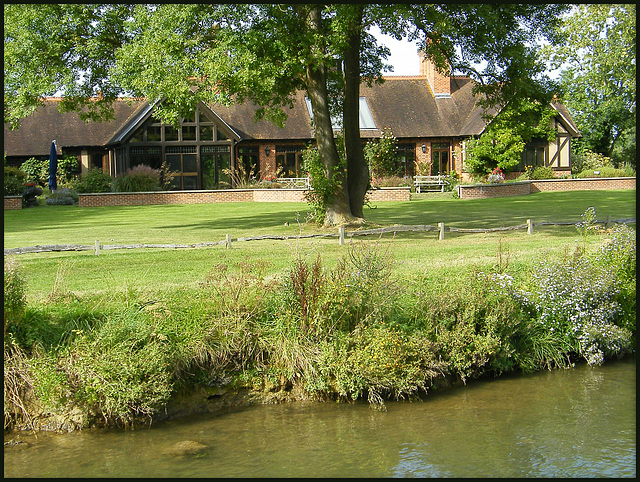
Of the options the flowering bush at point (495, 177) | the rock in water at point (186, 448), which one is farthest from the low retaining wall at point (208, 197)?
the rock in water at point (186, 448)

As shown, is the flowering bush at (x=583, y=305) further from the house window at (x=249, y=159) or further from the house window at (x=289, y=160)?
the house window at (x=249, y=159)

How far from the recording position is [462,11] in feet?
58.1

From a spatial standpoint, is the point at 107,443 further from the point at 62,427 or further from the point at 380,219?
the point at 380,219

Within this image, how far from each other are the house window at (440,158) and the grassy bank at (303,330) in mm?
27880

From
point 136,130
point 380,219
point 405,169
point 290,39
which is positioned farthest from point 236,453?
point 405,169

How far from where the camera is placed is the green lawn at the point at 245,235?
515 inches

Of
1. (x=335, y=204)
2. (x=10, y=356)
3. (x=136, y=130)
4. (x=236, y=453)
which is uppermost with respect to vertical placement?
(x=136, y=130)

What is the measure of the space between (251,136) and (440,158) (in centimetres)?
1044

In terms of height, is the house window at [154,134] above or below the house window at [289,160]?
above

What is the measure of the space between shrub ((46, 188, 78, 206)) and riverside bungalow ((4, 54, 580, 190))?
4525 mm

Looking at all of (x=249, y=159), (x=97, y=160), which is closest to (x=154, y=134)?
(x=97, y=160)

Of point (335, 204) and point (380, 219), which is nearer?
point (335, 204)

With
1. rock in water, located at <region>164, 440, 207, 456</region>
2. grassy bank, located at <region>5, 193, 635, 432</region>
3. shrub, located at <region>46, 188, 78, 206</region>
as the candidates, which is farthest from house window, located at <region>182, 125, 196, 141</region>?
rock in water, located at <region>164, 440, 207, 456</region>

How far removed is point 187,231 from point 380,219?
5970mm
